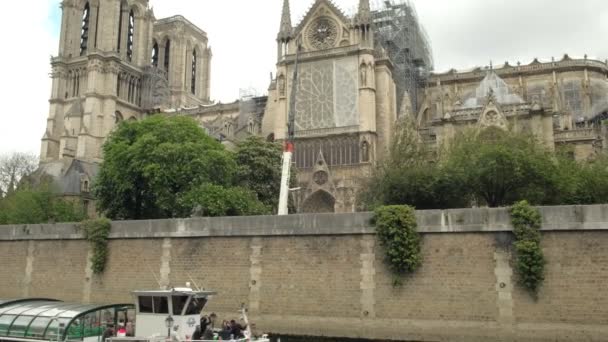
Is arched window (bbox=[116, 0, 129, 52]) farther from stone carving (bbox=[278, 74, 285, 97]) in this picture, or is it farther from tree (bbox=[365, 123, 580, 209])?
tree (bbox=[365, 123, 580, 209])

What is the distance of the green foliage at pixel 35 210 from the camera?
3781cm

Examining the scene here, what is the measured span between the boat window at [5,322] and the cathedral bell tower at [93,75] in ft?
154

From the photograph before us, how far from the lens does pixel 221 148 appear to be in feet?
118

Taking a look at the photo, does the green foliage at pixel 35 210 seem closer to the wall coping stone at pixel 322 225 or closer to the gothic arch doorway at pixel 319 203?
the wall coping stone at pixel 322 225

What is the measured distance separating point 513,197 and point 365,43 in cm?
2690

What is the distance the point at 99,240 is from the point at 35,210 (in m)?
15.8

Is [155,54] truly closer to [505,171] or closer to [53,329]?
[505,171]

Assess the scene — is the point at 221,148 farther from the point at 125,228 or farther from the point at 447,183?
the point at 447,183

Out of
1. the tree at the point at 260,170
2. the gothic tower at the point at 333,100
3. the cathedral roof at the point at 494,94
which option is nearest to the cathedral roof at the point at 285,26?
the gothic tower at the point at 333,100

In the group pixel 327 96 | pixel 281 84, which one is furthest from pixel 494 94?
pixel 281 84

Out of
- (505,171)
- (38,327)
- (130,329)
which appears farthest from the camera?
(505,171)

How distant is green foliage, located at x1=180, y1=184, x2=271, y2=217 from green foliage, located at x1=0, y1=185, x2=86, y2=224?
11.8 m

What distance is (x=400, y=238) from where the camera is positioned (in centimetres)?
2005

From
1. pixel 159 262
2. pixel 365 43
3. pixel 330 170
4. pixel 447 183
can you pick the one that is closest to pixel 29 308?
pixel 159 262
